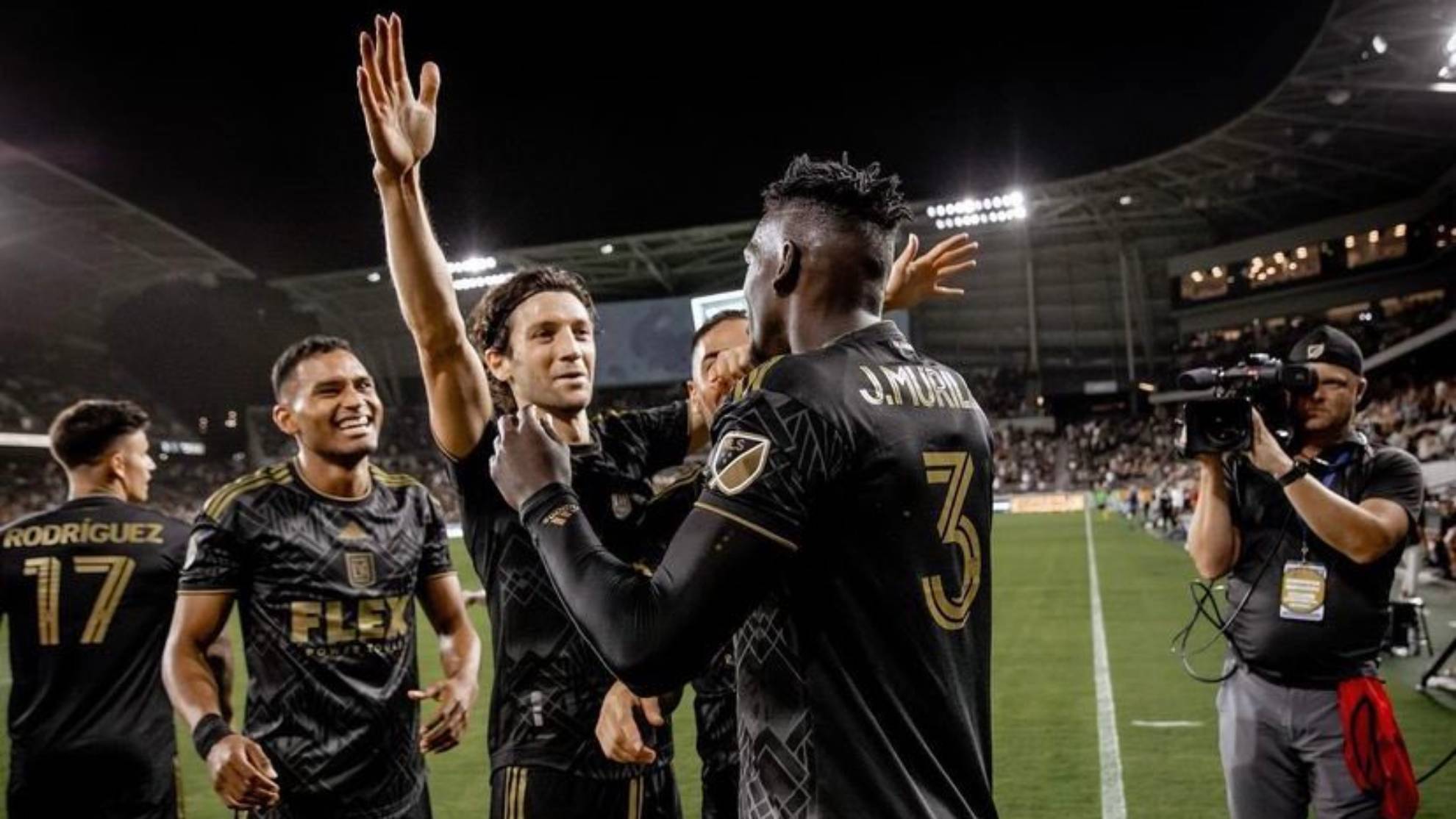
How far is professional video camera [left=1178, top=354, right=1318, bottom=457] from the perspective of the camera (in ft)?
12.2

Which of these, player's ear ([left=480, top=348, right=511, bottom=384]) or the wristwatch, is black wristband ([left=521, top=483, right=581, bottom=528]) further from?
the wristwatch

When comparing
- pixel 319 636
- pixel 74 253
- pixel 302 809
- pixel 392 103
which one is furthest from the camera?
pixel 74 253

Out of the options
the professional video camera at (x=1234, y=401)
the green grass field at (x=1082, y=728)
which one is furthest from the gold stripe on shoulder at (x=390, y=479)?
the green grass field at (x=1082, y=728)

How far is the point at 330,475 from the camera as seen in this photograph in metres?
3.82

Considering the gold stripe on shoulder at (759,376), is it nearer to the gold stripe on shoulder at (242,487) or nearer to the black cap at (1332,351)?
the gold stripe on shoulder at (242,487)

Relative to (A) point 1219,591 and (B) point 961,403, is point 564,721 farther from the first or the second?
(A) point 1219,591

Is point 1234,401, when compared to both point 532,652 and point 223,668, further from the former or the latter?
point 223,668

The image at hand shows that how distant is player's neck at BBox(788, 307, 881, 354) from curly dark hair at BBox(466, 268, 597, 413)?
4.23 ft

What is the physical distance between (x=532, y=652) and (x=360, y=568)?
100 centimetres

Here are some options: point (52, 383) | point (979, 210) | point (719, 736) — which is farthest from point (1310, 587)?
point (52, 383)

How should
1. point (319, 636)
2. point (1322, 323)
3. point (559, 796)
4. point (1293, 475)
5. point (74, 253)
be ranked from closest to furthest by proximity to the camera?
1. point (559, 796)
2. point (319, 636)
3. point (1293, 475)
4. point (1322, 323)
5. point (74, 253)

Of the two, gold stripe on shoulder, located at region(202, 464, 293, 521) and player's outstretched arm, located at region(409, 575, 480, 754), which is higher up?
gold stripe on shoulder, located at region(202, 464, 293, 521)

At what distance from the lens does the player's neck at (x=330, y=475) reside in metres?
3.80

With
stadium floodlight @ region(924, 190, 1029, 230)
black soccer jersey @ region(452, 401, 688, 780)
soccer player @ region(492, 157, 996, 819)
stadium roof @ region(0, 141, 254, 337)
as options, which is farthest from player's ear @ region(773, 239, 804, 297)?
stadium floodlight @ region(924, 190, 1029, 230)
